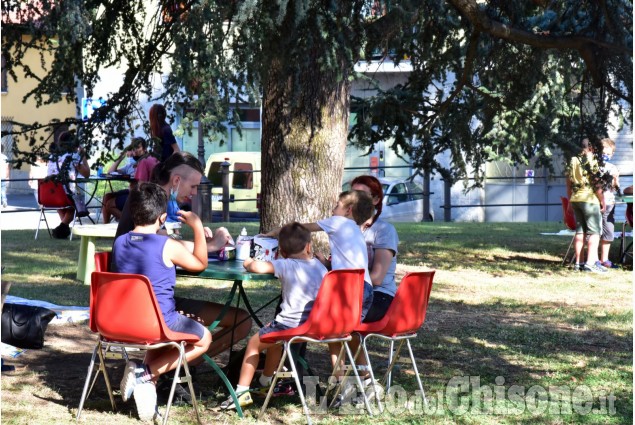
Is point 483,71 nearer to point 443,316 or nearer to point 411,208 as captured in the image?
point 443,316

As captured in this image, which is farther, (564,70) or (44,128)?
(564,70)

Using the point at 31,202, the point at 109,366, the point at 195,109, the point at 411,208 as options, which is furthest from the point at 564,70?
the point at 31,202

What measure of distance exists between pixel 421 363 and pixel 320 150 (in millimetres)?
3386

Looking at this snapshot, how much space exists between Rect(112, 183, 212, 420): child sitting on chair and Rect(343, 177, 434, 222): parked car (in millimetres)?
17714

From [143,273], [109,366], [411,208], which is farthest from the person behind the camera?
[411,208]

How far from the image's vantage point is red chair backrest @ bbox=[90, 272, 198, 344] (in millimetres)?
5461

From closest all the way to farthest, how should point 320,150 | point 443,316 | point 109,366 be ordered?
point 109,366
point 443,316
point 320,150

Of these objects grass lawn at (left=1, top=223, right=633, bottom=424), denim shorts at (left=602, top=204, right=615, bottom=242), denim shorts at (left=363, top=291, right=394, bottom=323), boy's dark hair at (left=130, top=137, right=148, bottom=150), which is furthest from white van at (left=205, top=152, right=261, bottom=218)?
denim shorts at (left=363, top=291, right=394, bottom=323)

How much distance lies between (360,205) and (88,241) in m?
5.40

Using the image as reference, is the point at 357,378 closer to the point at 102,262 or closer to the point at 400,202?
the point at 102,262

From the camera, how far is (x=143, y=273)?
18.9ft

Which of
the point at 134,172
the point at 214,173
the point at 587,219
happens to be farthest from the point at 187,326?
the point at 214,173

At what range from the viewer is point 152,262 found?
18.9 ft

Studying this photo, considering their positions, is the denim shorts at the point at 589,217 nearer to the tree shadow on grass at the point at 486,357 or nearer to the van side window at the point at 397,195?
the tree shadow on grass at the point at 486,357
